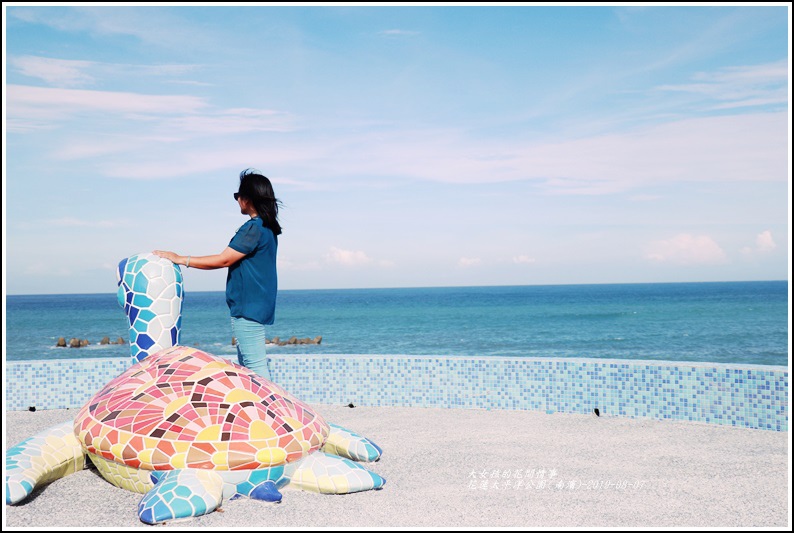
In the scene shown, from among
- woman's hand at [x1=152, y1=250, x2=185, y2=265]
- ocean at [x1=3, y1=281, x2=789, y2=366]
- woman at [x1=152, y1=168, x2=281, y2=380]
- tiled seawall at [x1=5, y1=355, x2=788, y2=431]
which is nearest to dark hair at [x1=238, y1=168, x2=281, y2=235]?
woman at [x1=152, y1=168, x2=281, y2=380]

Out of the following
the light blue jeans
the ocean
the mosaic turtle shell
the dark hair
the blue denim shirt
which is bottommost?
the ocean

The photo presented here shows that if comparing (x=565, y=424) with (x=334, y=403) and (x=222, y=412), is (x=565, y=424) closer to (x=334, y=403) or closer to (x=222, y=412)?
(x=334, y=403)

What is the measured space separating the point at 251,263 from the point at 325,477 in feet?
4.06

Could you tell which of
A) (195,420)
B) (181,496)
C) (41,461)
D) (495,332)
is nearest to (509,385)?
(195,420)

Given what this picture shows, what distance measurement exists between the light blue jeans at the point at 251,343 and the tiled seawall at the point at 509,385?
2.78m

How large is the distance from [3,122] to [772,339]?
2842cm

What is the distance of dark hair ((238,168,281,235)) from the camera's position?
4.00 metres

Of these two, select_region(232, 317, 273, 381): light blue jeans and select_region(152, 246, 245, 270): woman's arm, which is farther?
select_region(232, 317, 273, 381): light blue jeans

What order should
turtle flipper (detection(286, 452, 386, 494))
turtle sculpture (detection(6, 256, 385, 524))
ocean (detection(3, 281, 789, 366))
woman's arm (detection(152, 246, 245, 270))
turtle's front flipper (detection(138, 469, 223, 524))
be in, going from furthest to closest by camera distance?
ocean (detection(3, 281, 789, 366)), woman's arm (detection(152, 246, 245, 270)), turtle flipper (detection(286, 452, 386, 494)), turtle sculpture (detection(6, 256, 385, 524)), turtle's front flipper (detection(138, 469, 223, 524))

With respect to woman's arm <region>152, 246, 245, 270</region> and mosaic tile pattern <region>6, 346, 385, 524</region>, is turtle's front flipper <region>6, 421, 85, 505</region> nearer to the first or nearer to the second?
mosaic tile pattern <region>6, 346, 385, 524</region>

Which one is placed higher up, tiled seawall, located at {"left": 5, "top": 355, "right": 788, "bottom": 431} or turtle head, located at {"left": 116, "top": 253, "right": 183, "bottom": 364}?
turtle head, located at {"left": 116, "top": 253, "right": 183, "bottom": 364}

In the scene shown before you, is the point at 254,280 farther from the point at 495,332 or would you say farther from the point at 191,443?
the point at 495,332

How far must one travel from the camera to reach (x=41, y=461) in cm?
382

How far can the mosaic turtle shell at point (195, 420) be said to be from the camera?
345 centimetres
